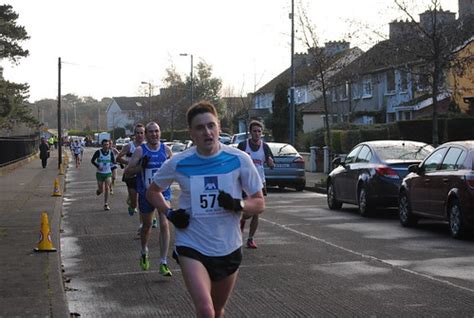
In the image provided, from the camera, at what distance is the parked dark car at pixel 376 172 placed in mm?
16484

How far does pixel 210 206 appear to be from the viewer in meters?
5.57

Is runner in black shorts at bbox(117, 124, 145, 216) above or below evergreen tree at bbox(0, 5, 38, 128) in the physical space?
below

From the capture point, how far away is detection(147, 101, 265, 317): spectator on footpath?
217 inches

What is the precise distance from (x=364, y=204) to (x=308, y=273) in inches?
274

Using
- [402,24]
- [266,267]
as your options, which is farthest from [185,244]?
[402,24]

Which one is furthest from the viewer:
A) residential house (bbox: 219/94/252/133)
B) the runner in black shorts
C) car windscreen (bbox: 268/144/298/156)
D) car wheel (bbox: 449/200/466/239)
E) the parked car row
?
residential house (bbox: 219/94/252/133)

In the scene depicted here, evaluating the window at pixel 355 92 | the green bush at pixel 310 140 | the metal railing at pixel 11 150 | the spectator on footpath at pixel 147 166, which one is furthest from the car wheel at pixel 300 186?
the window at pixel 355 92

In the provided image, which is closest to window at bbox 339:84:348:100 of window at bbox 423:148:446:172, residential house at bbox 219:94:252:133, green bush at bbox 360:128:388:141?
residential house at bbox 219:94:252:133

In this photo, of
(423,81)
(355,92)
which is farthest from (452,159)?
(355,92)

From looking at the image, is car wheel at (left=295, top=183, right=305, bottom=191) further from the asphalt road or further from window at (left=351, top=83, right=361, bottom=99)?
window at (left=351, top=83, right=361, bottom=99)

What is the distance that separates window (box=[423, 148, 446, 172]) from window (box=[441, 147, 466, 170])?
0.74 ft

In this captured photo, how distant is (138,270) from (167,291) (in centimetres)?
161

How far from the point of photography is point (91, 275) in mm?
10500

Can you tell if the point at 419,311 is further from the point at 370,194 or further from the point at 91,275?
the point at 370,194
